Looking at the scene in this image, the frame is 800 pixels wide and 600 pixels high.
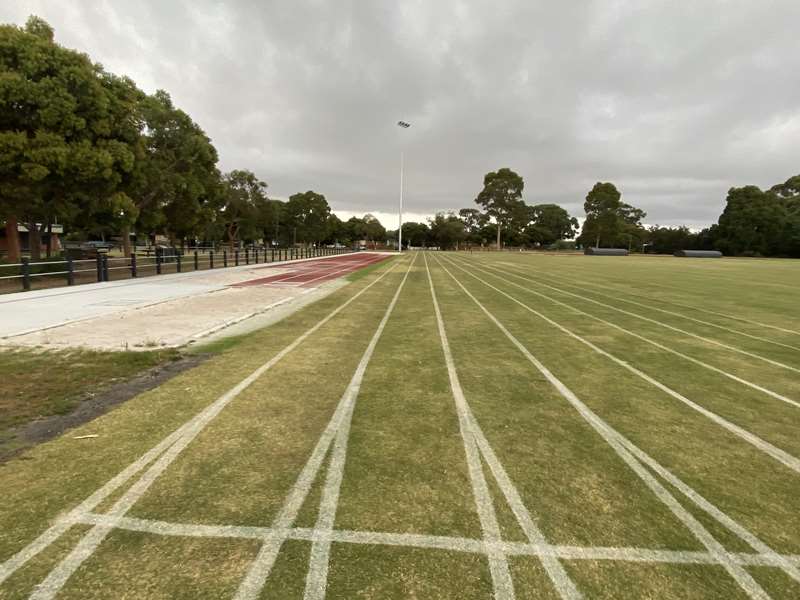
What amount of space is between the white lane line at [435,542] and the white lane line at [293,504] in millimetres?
82

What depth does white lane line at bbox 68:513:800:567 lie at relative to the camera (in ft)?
7.32

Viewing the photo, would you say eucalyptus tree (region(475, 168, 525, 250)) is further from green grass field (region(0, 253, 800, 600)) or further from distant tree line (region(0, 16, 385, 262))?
green grass field (region(0, 253, 800, 600))

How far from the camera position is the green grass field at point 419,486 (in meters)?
2.06

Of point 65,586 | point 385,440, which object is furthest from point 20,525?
point 385,440

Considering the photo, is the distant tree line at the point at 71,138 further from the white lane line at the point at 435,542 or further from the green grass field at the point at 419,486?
the white lane line at the point at 435,542

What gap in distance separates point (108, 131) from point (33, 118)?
2534 millimetres

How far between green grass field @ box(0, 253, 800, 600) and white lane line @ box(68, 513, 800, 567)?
0.01m

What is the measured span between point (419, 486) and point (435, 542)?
0.56 m

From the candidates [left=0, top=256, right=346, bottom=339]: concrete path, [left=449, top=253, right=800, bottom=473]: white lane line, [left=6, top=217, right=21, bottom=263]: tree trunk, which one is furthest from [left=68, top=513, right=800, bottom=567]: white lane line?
[left=6, top=217, right=21, bottom=263]: tree trunk

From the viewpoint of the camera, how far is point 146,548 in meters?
2.20

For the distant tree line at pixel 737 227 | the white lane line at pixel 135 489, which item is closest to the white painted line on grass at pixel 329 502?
the white lane line at pixel 135 489

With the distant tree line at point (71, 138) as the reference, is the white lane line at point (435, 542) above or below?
below

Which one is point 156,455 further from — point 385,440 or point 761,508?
point 761,508

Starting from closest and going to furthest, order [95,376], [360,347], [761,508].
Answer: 1. [761,508]
2. [95,376]
3. [360,347]
